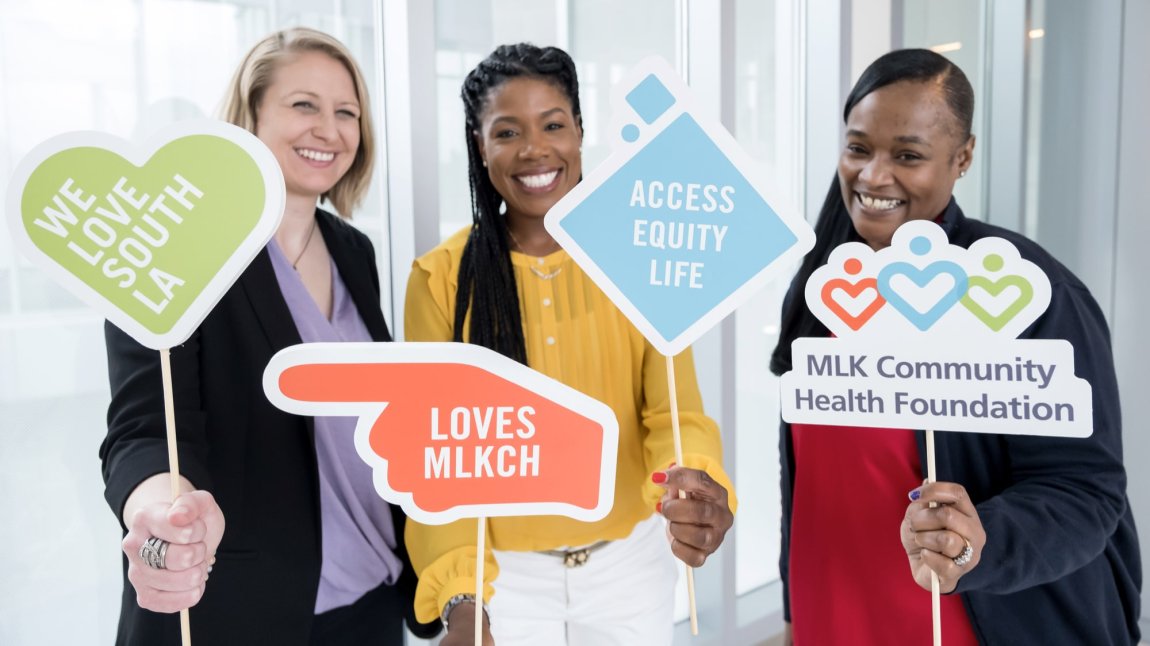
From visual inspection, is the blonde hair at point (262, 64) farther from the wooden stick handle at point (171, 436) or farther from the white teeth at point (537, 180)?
the wooden stick handle at point (171, 436)

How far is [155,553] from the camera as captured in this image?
0.85 meters

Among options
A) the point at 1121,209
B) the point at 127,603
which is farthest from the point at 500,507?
the point at 1121,209

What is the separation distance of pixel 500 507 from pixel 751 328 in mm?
1924

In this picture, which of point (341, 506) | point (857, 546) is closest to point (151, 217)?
point (341, 506)

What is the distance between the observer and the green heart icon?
87 cm

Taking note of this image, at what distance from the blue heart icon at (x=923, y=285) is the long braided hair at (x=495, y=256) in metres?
0.57

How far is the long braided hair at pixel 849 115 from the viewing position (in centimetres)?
118

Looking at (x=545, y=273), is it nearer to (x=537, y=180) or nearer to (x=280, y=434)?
(x=537, y=180)

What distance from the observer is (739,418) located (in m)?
2.66

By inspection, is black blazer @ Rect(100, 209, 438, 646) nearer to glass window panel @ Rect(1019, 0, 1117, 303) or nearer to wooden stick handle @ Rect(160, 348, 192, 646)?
wooden stick handle @ Rect(160, 348, 192, 646)

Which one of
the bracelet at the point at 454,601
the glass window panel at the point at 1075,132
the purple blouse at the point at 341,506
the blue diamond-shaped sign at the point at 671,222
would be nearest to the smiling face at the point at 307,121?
the purple blouse at the point at 341,506

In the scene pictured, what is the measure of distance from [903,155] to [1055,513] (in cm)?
55

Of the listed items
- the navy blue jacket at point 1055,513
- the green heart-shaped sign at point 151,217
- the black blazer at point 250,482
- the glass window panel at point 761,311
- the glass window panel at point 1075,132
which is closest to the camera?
the green heart-shaped sign at point 151,217

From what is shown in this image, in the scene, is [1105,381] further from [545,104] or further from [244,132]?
[244,132]
